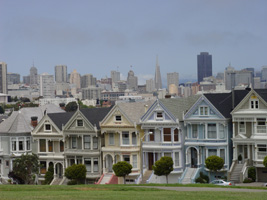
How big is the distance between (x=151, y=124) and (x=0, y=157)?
16.3 meters

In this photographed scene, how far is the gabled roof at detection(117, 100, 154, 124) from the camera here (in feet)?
188

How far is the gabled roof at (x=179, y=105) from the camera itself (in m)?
55.9

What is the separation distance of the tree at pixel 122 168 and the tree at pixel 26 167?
8174mm

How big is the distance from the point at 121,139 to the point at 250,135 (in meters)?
11.7

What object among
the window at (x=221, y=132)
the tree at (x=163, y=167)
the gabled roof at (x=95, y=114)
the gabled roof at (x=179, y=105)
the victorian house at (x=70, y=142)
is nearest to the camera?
the tree at (x=163, y=167)

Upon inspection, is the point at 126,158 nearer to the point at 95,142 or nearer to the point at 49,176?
the point at 95,142

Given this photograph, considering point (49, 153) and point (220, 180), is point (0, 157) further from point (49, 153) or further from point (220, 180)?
point (220, 180)

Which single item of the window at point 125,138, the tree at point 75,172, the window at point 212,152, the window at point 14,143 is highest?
the window at point 125,138

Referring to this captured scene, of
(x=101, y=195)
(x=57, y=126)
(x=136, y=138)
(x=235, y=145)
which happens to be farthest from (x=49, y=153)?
(x=101, y=195)

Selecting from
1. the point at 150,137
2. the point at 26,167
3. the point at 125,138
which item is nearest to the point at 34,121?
the point at 26,167

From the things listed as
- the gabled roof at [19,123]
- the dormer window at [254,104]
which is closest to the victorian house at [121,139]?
the gabled roof at [19,123]

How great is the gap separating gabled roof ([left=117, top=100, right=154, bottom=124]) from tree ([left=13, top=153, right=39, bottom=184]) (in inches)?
361

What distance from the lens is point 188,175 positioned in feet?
177

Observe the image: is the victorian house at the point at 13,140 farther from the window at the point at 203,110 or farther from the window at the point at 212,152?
the window at the point at 212,152
